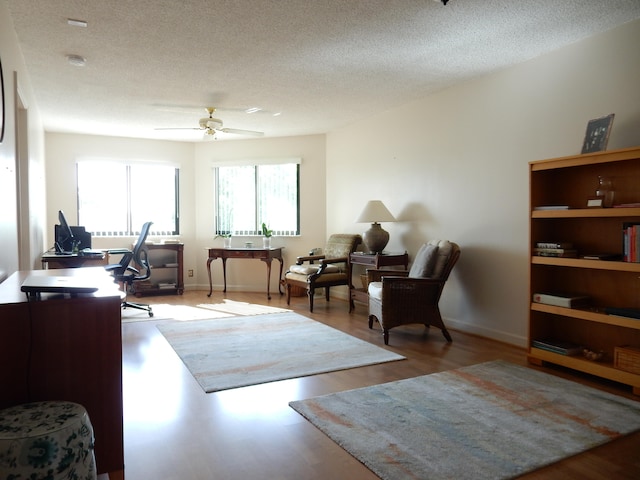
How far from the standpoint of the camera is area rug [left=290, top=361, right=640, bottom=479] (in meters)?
2.01

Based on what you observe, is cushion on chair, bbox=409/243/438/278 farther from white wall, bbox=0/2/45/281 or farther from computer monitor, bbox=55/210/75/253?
computer monitor, bbox=55/210/75/253

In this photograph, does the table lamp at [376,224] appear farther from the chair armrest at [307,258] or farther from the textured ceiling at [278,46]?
the textured ceiling at [278,46]

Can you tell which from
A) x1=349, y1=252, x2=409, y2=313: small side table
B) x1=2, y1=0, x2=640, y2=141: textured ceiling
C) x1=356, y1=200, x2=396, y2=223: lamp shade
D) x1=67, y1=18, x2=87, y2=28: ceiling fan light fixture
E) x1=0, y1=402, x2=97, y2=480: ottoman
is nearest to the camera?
x1=0, y1=402, x2=97, y2=480: ottoman

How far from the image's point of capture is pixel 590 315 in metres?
3.02

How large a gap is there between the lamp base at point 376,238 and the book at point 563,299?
205 cm

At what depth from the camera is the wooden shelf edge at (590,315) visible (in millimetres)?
2785

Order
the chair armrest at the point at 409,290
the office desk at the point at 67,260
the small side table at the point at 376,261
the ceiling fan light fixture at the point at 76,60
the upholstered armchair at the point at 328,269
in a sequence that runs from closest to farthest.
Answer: the ceiling fan light fixture at the point at 76,60 < the chair armrest at the point at 409,290 < the office desk at the point at 67,260 < the small side table at the point at 376,261 < the upholstered armchair at the point at 328,269

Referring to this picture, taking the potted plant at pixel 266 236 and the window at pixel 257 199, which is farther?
the window at pixel 257 199

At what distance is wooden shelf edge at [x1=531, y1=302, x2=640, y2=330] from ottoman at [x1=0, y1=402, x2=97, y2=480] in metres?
2.93

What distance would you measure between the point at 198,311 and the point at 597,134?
4.42m

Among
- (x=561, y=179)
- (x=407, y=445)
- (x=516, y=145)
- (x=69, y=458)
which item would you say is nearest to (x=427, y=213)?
(x=516, y=145)

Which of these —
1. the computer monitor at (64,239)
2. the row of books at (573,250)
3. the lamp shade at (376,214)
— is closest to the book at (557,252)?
the row of books at (573,250)

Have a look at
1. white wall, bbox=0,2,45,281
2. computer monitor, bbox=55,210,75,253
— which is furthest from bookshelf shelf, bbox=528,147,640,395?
computer monitor, bbox=55,210,75,253

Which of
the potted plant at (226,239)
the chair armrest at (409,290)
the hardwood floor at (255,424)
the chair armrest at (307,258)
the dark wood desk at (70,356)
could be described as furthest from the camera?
the potted plant at (226,239)
